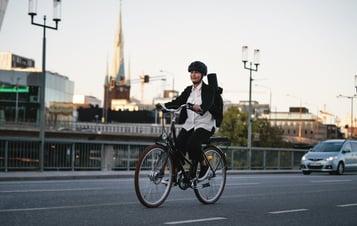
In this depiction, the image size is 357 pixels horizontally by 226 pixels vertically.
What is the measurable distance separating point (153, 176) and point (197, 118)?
103 centimetres

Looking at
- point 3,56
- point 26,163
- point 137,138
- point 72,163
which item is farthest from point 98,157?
point 3,56

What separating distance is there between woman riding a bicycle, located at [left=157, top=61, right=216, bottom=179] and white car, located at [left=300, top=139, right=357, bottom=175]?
1826 centimetres

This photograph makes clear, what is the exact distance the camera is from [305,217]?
24.4 ft

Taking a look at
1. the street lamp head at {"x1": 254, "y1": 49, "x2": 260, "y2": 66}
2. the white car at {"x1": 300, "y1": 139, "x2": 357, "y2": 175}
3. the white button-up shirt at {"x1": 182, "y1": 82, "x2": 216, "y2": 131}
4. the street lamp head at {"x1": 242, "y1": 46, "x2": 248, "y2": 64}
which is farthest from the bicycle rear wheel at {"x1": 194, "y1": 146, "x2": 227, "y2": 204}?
the street lamp head at {"x1": 254, "y1": 49, "x2": 260, "y2": 66}

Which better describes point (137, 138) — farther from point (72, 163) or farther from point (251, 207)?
point (251, 207)

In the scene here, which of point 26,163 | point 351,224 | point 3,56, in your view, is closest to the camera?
point 351,224

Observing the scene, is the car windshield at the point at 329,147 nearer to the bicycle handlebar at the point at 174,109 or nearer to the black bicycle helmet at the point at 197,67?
the black bicycle helmet at the point at 197,67

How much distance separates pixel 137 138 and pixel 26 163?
61.4 meters

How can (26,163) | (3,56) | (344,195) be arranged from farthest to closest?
1. (3,56)
2. (26,163)
3. (344,195)

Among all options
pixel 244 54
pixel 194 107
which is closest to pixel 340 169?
pixel 244 54

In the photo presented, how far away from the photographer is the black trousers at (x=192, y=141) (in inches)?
321

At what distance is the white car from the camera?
2583 cm

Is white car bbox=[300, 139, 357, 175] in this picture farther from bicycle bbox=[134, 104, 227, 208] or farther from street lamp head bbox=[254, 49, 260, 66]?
bicycle bbox=[134, 104, 227, 208]

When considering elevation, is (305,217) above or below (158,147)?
below
